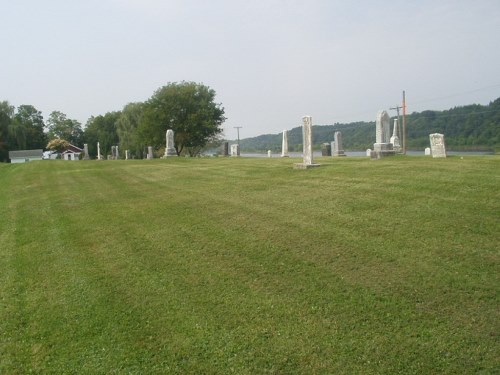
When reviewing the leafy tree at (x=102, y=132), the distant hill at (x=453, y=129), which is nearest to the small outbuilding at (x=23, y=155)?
the leafy tree at (x=102, y=132)

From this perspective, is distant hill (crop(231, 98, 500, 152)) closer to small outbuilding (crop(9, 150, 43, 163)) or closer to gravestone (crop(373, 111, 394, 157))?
gravestone (crop(373, 111, 394, 157))

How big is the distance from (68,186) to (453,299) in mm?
14472

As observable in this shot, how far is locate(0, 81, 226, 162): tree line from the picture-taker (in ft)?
162

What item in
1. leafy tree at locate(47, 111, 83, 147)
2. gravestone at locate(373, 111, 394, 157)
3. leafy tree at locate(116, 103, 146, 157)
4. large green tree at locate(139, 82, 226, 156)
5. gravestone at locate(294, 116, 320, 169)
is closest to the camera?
gravestone at locate(294, 116, 320, 169)

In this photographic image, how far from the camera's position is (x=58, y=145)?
267ft

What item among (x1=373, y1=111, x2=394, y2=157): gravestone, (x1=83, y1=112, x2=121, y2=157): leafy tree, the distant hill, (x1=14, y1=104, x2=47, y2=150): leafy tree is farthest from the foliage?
(x1=373, y1=111, x2=394, y2=157): gravestone

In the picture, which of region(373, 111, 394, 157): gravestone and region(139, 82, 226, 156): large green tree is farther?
region(139, 82, 226, 156): large green tree

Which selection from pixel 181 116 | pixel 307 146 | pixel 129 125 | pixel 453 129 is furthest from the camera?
pixel 129 125

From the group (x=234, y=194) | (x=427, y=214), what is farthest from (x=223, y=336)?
(x=234, y=194)

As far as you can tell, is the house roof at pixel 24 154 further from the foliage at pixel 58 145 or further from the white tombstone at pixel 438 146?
the white tombstone at pixel 438 146

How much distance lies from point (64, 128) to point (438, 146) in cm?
9963

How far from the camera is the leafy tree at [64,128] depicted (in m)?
100

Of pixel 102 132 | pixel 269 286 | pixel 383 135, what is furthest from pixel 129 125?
pixel 269 286

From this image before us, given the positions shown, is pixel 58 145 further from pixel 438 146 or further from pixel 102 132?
pixel 438 146
